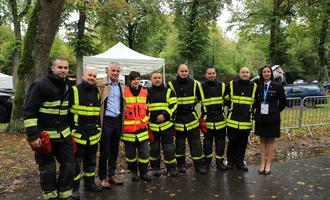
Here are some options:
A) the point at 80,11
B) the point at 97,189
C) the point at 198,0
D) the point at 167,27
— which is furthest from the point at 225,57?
the point at 97,189

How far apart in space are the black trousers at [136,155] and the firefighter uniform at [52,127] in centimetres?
141

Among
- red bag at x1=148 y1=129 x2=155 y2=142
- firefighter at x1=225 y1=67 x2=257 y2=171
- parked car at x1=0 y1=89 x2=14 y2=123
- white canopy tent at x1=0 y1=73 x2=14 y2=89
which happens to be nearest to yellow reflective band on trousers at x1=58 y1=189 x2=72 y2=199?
red bag at x1=148 y1=129 x2=155 y2=142

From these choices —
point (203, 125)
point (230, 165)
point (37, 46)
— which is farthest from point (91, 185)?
point (37, 46)

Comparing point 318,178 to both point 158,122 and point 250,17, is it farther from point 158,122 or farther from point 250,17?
point 250,17

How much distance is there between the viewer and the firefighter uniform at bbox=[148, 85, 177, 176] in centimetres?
652

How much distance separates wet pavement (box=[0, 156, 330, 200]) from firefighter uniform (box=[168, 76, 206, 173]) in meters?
0.34

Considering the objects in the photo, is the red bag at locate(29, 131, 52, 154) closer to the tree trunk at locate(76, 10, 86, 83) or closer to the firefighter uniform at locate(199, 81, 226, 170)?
the firefighter uniform at locate(199, 81, 226, 170)

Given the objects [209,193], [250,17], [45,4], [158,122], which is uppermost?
[250,17]

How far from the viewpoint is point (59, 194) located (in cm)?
507

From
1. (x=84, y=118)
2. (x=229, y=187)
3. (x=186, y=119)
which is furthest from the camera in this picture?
(x=186, y=119)

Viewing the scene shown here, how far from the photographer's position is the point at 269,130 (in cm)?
675

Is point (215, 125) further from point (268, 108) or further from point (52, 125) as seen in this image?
point (52, 125)

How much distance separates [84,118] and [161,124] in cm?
161

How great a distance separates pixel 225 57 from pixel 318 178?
53458 millimetres
